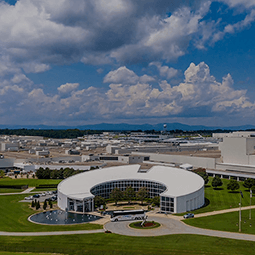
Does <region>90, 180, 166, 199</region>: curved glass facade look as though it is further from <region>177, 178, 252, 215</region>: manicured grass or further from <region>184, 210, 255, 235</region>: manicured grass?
<region>184, 210, 255, 235</region>: manicured grass

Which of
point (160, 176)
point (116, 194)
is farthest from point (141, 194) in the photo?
point (160, 176)

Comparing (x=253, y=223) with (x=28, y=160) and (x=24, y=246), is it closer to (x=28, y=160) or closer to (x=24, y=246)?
(x=24, y=246)

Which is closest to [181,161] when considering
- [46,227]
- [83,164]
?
[83,164]

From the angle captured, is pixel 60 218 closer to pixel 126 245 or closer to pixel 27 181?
pixel 126 245

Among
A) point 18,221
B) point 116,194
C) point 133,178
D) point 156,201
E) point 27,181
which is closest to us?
point 18,221

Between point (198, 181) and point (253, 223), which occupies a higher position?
point (198, 181)

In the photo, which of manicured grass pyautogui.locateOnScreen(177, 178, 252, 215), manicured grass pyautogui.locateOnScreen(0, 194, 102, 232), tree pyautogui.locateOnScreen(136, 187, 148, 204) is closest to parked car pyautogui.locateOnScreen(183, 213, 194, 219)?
manicured grass pyautogui.locateOnScreen(177, 178, 252, 215)
